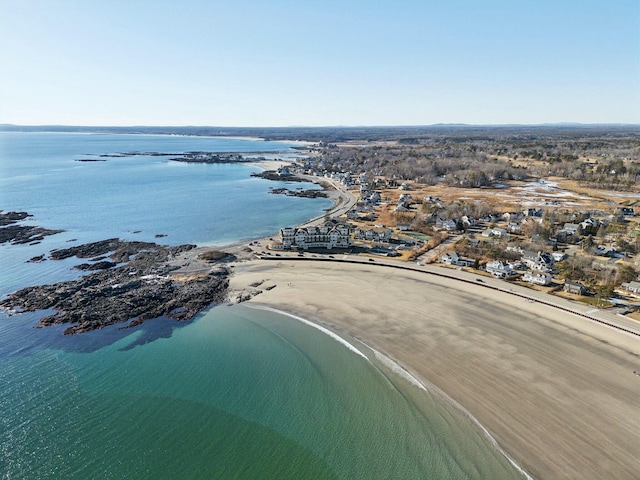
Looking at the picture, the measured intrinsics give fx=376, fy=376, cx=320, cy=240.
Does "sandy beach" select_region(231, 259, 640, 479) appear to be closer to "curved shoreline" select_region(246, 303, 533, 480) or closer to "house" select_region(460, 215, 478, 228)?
"curved shoreline" select_region(246, 303, 533, 480)

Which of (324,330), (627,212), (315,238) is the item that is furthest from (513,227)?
(324,330)

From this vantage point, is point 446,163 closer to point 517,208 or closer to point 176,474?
point 517,208

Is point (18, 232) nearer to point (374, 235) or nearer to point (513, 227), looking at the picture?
point (374, 235)

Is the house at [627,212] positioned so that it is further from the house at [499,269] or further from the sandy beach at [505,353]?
the sandy beach at [505,353]

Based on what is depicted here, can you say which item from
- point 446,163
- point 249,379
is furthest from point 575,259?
point 446,163

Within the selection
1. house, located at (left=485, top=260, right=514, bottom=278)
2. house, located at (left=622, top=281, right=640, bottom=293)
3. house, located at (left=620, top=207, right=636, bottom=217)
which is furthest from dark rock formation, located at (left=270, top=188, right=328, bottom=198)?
house, located at (left=622, top=281, right=640, bottom=293)

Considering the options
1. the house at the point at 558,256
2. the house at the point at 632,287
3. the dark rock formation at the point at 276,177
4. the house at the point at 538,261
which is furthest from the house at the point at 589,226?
the dark rock formation at the point at 276,177
